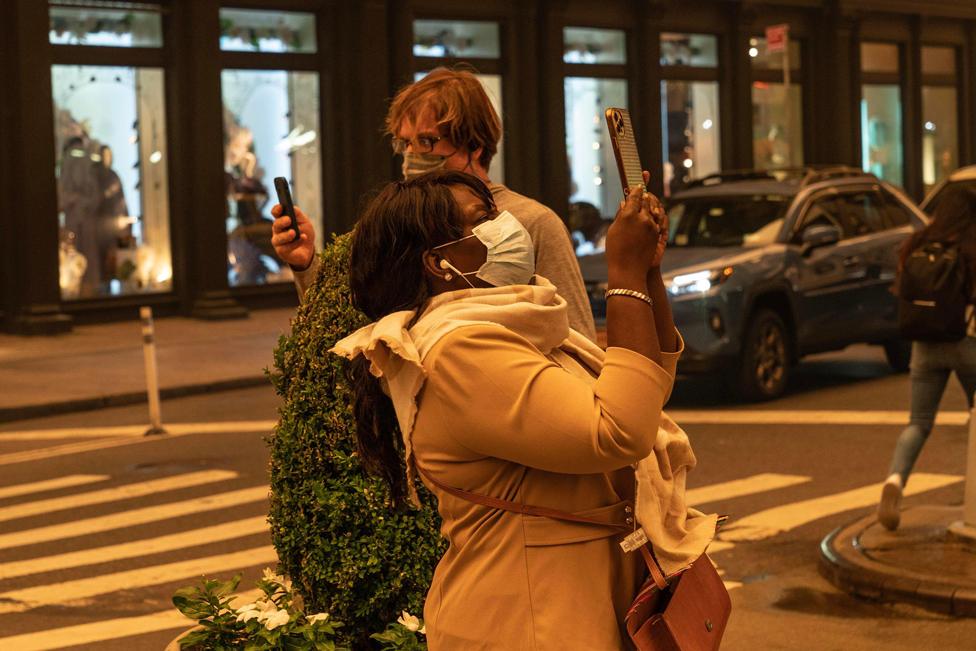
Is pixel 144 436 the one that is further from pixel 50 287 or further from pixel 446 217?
pixel 446 217

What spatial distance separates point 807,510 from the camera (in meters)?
8.85

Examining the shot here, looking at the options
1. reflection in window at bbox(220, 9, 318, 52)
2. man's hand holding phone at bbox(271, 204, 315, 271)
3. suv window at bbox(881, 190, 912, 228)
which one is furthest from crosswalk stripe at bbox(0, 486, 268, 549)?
reflection in window at bbox(220, 9, 318, 52)

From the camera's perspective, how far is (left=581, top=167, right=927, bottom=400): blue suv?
1272cm

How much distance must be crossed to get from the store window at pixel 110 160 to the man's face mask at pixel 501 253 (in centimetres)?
1762

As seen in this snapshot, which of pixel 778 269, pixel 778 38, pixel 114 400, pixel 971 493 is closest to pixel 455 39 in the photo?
pixel 778 38

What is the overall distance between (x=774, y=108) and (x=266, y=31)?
11.8 m

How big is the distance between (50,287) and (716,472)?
11548 mm

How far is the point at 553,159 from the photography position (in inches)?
992

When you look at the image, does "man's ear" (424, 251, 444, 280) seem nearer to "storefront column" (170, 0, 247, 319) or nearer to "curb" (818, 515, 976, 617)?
"curb" (818, 515, 976, 617)

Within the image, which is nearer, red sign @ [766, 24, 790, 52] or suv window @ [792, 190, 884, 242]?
suv window @ [792, 190, 884, 242]

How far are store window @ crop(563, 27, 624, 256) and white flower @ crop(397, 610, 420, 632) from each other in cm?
2146

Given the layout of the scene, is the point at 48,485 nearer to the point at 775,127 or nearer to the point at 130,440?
the point at 130,440

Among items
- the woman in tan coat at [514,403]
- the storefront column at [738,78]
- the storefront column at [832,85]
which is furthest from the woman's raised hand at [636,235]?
the storefront column at [832,85]

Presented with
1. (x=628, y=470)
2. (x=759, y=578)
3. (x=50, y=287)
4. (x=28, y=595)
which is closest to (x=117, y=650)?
(x=28, y=595)
